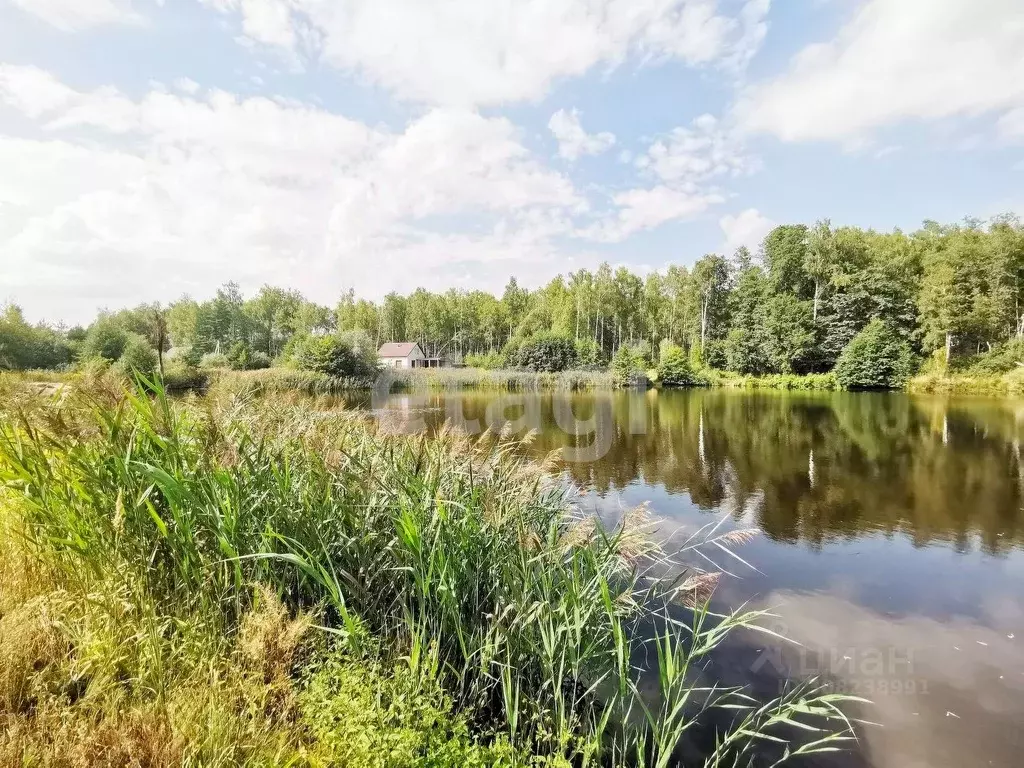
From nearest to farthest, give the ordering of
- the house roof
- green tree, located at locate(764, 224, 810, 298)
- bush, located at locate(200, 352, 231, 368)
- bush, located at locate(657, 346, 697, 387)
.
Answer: bush, located at locate(200, 352, 231, 368) < bush, located at locate(657, 346, 697, 387) < green tree, located at locate(764, 224, 810, 298) < the house roof

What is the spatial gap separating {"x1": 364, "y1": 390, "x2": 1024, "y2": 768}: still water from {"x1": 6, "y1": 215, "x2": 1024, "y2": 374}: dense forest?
19.0 meters

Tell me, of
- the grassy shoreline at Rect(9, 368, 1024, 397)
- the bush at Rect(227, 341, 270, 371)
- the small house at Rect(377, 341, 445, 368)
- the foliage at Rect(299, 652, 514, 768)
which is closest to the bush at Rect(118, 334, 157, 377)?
the bush at Rect(227, 341, 270, 371)

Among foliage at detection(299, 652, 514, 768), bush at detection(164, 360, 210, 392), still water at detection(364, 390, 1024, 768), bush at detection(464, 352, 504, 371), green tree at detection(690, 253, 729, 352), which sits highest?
green tree at detection(690, 253, 729, 352)

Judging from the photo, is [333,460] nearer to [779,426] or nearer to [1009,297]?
[779,426]

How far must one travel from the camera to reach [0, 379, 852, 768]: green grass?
1856 mm

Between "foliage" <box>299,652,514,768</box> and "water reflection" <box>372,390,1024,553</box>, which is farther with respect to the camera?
"water reflection" <box>372,390,1024,553</box>

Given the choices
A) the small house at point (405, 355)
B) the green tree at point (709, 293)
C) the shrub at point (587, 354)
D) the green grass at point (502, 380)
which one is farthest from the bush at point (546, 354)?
the small house at point (405, 355)

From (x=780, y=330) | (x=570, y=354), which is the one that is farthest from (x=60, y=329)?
(x=780, y=330)

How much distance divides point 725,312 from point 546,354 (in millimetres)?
16513

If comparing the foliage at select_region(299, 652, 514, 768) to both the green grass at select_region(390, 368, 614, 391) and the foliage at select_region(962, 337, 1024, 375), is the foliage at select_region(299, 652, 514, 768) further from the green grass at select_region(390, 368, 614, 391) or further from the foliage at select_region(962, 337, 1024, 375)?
the foliage at select_region(962, 337, 1024, 375)

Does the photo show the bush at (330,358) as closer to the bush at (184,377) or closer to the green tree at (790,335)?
the bush at (184,377)

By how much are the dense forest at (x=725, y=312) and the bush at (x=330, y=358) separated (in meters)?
5.66

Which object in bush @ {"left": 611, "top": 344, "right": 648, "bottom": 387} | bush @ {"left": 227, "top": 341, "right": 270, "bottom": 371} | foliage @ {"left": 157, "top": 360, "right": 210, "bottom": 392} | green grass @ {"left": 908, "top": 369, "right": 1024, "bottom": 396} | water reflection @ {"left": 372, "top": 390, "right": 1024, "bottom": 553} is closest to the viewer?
water reflection @ {"left": 372, "top": 390, "right": 1024, "bottom": 553}

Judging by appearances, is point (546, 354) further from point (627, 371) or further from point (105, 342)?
point (105, 342)
